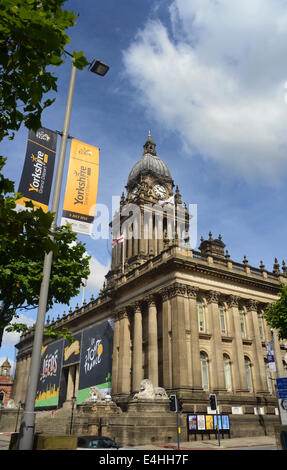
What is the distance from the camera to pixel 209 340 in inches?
1471

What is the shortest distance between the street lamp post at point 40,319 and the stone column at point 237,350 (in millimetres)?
32629

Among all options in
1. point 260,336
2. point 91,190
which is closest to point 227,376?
point 260,336

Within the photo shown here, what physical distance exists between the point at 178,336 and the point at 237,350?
319 inches

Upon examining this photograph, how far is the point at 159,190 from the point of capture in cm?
6388

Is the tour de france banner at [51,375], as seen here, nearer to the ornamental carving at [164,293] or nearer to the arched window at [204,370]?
the ornamental carving at [164,293]

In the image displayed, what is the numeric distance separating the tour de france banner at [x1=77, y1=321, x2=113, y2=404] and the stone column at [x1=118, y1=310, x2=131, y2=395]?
2.63m

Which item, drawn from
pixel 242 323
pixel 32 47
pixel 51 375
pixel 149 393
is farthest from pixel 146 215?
pixel 32 47

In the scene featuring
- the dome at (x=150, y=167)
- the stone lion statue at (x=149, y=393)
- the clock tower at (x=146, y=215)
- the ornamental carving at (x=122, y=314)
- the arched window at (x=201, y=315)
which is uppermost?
the dome at (x=150, y=167)

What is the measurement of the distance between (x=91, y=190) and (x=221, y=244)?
4504 cm

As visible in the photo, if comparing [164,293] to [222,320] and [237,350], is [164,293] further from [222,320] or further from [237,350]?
[237,350]

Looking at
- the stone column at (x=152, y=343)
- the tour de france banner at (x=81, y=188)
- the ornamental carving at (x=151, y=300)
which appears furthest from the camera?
the ornamental carving at (x=151, y=300)

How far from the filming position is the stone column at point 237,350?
122 ft

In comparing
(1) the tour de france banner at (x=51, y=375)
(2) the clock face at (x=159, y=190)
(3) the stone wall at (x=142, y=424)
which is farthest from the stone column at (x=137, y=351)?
(2) the clock face at (x=159, y=190)
